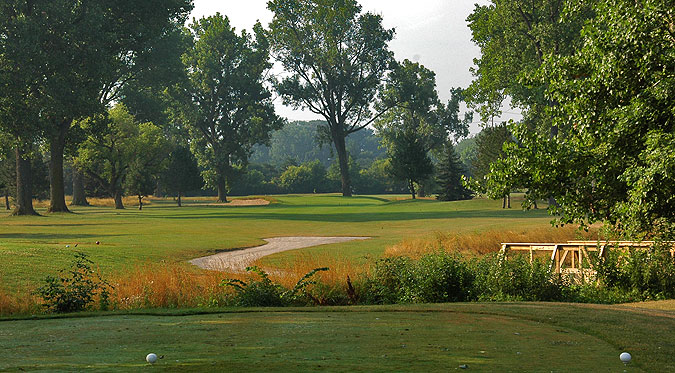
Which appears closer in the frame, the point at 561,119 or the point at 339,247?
the point at 561,119

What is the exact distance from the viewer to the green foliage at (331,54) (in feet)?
302

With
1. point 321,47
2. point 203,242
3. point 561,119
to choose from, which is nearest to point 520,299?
point 561,119

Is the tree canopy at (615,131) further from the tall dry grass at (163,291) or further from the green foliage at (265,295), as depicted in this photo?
the tall dry grass at (163,291)

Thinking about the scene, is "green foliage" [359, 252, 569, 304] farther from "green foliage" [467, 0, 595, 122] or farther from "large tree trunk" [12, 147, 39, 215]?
"large tree trunk" [12, 147, 39, 215]

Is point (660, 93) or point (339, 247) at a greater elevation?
point (660, 93)

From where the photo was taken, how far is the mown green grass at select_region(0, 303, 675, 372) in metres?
7.54

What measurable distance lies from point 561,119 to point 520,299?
4836mm

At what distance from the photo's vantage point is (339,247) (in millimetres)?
31203

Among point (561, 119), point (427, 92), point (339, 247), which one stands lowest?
point (339, 247)

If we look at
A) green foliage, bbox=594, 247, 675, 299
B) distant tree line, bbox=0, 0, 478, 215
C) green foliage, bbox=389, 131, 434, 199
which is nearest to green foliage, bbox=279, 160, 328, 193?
Answer: distant tree line, bbox=0, 0, 478, 215

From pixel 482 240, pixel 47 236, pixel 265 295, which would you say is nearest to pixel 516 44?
pixel 482 240

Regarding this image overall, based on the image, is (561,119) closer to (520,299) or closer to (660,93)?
(660,93)

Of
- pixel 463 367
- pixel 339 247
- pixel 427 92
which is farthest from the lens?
pixel 427 92

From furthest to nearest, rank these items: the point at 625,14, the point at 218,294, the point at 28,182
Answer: the point at 28,182
the point at 218,294
the point at 625,14
